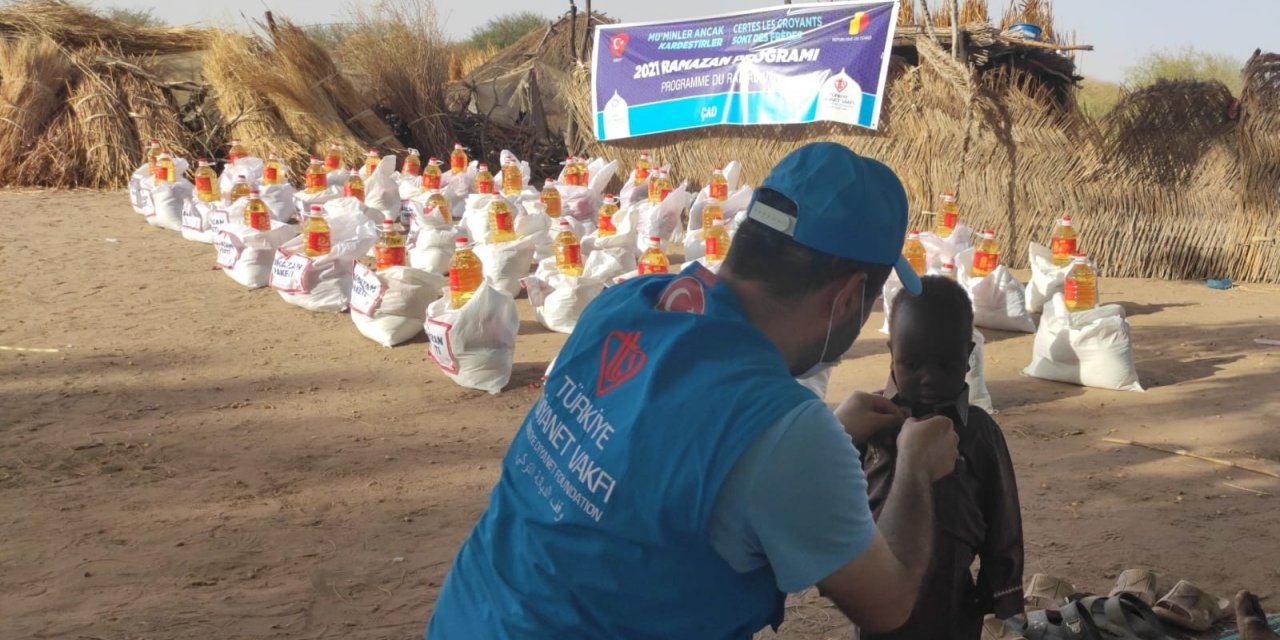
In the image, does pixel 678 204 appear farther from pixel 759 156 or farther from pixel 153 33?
pixel 153 33

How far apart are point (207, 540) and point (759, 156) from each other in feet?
24.7

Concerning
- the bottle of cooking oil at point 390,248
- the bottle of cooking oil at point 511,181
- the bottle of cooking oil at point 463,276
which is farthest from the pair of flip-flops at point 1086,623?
the bottle of cooking oil at point 511,181

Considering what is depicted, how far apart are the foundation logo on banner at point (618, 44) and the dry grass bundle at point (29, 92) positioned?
21.1 feet

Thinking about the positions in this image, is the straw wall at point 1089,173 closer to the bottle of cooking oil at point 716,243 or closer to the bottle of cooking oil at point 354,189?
the bottle of cooking oil at point 716,243

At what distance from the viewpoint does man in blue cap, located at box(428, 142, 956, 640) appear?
125cm

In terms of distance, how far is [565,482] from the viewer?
1.36 meters

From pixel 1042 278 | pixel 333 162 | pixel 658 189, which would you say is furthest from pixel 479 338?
pixel 333 162

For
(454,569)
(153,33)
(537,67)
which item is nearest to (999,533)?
(454,569)

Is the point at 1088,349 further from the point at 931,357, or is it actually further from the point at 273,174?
the point at 273,174

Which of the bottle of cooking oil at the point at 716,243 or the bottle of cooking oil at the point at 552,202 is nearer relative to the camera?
the bottle of cooking oil at the point at 716,243

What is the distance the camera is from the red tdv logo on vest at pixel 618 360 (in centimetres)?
134

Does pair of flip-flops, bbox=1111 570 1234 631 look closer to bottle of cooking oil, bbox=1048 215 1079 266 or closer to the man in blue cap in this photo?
the man in blue cap

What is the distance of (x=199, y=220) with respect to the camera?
8.80 meters

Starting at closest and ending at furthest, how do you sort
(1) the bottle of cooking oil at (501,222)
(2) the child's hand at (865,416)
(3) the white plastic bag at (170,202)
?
1. (2) the child's hand at (865,416)
2. (1) the bottle of cooking oil at (501,222)
3. (3) the white plastic bag at (170,202)
